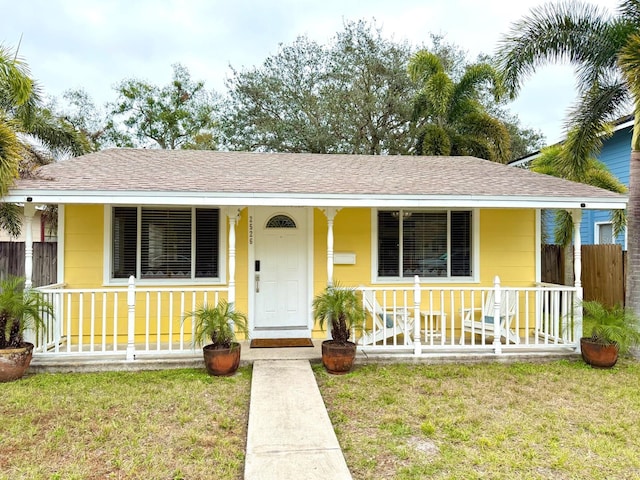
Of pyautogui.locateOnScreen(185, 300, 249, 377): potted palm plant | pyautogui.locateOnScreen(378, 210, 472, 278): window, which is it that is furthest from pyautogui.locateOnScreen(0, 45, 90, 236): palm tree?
pyautogui.locateOnScreen(378, 210, 472, 278): window

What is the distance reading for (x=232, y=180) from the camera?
20.5ft

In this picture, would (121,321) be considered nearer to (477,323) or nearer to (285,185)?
(285,185)

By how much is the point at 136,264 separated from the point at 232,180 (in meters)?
2.06

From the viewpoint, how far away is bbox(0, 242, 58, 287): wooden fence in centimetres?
906

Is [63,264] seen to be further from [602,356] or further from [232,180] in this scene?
[602,356]

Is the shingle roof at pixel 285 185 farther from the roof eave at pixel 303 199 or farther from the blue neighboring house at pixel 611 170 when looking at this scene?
the blue neighboring house at pixel 611 170

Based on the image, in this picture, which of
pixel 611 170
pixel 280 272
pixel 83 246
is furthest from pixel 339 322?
pixel 611 170

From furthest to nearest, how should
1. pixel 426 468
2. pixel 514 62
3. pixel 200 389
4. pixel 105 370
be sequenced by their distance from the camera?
pixel 514 62 → pixel 105 370 → pixel 200 389 → pixel 426 468

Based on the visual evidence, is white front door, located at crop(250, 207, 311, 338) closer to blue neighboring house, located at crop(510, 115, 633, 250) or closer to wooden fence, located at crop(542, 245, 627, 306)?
wooden fence, located at crop(542, 245, 627, 306)

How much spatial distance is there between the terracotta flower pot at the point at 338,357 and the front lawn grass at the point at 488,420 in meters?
0.12

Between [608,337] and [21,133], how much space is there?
1027cm

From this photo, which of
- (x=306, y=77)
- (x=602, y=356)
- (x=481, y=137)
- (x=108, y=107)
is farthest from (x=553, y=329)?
(x=108, y=107)

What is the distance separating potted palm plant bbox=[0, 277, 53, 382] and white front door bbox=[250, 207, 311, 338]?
3.00 m

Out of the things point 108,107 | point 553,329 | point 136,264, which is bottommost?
point 553,329
